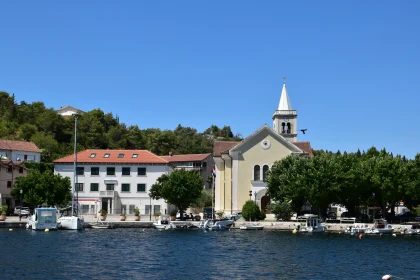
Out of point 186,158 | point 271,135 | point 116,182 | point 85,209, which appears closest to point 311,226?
point 271,135

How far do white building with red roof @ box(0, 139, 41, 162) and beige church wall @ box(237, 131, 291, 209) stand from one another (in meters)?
47.8

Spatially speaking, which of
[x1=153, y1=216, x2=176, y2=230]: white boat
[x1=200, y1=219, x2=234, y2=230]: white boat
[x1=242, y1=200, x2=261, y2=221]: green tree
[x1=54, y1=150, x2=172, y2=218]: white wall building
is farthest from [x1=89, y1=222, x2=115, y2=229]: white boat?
[x1=242, y1=200, x2=261, y2=221]: green tree

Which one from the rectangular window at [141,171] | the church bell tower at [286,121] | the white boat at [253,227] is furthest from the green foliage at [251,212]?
the church bell tower at [286,121]

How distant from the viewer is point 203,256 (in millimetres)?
50594

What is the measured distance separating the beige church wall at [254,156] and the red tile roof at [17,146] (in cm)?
A: 4970

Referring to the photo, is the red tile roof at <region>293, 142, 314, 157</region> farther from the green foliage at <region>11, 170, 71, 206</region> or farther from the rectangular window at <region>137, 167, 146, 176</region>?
the green foliage at <region>11, 170, 71, 206</region>

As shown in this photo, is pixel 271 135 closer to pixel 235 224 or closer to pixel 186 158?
pixel 235 224

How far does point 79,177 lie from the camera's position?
9919 centimetres

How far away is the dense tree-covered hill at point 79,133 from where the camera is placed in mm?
141875

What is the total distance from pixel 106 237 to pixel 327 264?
2969 centimetres

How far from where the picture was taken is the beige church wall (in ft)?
309

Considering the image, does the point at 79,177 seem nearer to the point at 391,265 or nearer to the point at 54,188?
the point at 54,188

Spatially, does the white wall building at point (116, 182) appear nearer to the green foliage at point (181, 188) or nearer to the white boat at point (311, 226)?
the green foliage at point (181, 188)

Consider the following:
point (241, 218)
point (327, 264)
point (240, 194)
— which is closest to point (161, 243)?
point (327, 264)
